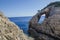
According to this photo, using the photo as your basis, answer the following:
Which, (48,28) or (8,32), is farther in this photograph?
(48,28)

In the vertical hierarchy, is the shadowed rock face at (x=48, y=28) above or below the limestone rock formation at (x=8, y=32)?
below

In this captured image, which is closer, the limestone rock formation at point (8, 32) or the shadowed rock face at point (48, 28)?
the limestone rock formation at point (8, 32)

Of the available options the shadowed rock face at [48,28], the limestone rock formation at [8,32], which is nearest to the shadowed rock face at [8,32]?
the limestone rock formation at [8,32]

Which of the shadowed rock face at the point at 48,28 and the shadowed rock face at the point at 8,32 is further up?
the shadowed rock face at the point at 8,32

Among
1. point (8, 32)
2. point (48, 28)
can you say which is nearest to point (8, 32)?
point (8, 32)

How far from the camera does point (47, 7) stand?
41.0 ft

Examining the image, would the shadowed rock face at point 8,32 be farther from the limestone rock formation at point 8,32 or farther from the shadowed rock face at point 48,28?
the shadowed rock face at point 48,28

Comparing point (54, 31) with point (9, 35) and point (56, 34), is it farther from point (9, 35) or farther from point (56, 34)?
point (9, 35)

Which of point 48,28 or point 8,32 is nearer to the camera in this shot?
point 8,32

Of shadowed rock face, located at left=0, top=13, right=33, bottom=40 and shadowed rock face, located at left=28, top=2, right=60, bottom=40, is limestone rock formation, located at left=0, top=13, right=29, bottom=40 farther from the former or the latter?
shadowed rock face, located at left=28, top=2, right=60, bottom=40

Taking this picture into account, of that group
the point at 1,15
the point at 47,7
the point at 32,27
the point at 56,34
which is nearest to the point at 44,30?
the point at 56,34

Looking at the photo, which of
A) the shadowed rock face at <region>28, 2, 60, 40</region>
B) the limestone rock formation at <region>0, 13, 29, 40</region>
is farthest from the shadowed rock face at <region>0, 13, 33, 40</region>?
the shadowed rock face at <region>28, 2, 60, 40</region>

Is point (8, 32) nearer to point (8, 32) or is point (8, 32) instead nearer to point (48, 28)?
point (8, 32)

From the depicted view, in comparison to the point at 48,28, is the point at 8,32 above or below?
above
